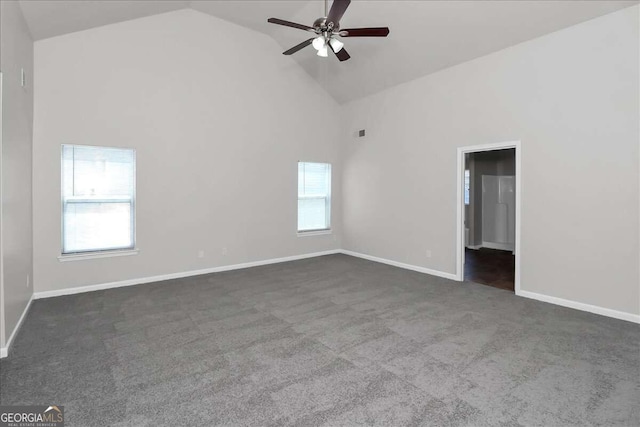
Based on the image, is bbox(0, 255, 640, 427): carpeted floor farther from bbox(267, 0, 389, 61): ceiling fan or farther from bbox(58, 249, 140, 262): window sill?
bbox(267, 0, 389, 61): ceiling fan

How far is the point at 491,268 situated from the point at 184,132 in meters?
5.68

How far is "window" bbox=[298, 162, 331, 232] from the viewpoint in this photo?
6723 millimetres

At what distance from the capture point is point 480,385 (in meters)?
2.24

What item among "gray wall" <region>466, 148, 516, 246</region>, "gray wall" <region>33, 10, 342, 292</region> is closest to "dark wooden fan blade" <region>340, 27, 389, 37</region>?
"gray wall" <region>33, 10, 342, 292</region>

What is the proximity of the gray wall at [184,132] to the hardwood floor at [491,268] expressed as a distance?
302 centimetres

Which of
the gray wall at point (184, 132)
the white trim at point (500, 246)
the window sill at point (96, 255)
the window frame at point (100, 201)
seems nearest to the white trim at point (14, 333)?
the gray wall at point (184, 132)

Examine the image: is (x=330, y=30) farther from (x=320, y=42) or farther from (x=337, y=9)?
(x=337, y=9)

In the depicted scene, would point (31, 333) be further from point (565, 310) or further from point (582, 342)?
point (565, 310)

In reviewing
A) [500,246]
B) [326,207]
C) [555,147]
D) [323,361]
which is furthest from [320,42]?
[500,246]

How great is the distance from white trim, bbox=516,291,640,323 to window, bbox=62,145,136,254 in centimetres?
554

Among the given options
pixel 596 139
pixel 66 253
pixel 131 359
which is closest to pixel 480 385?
pixel 131 359

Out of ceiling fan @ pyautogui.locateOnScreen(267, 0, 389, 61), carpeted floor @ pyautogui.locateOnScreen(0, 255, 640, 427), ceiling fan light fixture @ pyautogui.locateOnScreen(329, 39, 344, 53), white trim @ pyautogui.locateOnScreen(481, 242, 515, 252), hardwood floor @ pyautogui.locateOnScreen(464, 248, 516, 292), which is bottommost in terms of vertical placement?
carpeted floor @ pyautogui.locateOnScreen(0, 255, 640, 427)

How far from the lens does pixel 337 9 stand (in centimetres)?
307

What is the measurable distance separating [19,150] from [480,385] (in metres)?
4.67
